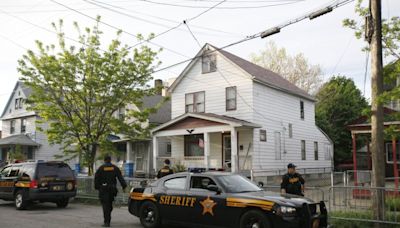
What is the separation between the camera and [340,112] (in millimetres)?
38250

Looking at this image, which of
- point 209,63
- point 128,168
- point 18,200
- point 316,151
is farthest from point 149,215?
point 316,151

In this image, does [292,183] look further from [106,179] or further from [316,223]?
[106,179]

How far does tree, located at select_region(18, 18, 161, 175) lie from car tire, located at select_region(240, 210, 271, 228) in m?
11.7

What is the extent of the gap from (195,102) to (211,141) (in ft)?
9.08

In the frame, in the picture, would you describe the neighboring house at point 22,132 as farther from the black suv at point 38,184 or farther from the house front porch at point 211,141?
the black suv at point 38,184

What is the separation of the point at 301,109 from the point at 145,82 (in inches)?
518

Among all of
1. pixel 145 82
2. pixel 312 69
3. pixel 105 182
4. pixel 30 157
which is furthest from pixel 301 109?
pixel 30 157

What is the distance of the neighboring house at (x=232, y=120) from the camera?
23.2 metres

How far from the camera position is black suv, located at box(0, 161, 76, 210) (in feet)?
48.1

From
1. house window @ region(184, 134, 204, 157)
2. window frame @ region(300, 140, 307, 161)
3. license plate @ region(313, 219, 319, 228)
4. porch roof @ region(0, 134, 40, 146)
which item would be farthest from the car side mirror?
porch roof @ region(0, 134, 40, 146)

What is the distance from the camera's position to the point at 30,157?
1534 inches

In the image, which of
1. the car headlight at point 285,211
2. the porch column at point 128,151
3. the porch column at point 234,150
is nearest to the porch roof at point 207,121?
the porch column at point 234,150

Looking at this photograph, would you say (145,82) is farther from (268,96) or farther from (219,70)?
(268,96)

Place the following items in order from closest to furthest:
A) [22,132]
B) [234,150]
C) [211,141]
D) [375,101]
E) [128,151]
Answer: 1. [375,101]
2. [234,150]
3. [211,141]
4. [128,151]
5. [22,132]
